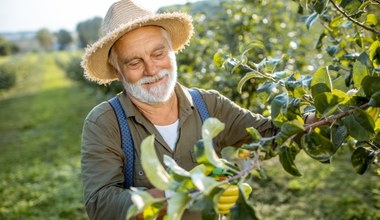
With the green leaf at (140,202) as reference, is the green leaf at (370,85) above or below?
above

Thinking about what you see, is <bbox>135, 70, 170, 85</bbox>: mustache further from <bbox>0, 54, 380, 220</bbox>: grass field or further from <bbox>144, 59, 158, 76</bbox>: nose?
<bbox>0, 54, 380, 220</bbox>: grass field

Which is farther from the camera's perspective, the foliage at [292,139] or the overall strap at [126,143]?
the overall strap at [126,143]

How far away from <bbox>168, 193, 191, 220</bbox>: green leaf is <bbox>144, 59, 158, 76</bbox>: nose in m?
1.18

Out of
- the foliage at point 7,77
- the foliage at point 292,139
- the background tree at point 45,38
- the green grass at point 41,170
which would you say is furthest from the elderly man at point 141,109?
the background tree at point 45,38

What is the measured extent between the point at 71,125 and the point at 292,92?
1075cm

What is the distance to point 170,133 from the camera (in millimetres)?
1938

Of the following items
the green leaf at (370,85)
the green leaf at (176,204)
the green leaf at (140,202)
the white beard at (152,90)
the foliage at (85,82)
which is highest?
the green leaf at (370,85)

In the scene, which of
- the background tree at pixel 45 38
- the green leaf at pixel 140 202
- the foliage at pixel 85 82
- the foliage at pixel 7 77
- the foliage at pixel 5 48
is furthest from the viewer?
the background tree at pixel 45 38

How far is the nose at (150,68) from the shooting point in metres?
1.87

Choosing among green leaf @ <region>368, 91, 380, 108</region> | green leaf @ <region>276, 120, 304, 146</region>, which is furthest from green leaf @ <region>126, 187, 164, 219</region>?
green leaf @ <region>368, 91, 380, 108</region>

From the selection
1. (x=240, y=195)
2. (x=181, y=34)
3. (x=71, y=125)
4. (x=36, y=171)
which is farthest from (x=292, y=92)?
(x=71, y=125)

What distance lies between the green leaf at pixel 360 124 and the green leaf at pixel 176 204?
431 millimetres

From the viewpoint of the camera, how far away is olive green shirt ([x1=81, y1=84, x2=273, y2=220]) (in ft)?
5.24

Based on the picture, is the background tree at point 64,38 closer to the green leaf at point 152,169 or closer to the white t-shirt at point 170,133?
the white t-shirt at point 170,133
